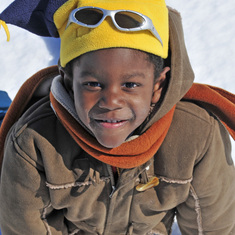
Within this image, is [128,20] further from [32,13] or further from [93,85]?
[32,13]

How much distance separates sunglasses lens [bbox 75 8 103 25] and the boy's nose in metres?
0.18

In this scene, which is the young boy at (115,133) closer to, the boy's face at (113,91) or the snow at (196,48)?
the boy's face at (113,91)

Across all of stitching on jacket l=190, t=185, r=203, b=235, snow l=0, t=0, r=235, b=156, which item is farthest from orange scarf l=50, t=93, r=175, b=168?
snow l=0, t=0, r=235, b=156

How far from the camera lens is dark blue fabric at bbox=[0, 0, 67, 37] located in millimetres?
996

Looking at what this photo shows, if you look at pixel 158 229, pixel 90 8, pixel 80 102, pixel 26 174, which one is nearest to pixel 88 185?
pixel 26 174

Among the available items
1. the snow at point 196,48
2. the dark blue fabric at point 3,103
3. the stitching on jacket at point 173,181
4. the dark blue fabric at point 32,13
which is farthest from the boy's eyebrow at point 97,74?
the snow at point 196,48

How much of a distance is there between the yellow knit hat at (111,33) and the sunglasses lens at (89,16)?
0.02 metres

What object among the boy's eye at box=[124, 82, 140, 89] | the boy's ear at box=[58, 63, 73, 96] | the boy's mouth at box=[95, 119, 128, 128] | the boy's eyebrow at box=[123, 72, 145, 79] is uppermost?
the boy's eyebrow at box=[123, 72, 145, 79]

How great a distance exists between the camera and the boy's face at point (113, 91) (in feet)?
2.79

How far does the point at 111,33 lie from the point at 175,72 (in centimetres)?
21

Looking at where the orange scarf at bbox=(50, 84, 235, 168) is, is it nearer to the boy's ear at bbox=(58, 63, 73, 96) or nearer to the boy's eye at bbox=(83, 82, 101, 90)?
the boy's ear at bbox=(58, 63, 73, 96)

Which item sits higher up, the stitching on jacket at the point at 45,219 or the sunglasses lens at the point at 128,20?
the sunglasses lens at the point at 128,20

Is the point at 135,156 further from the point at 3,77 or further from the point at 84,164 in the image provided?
the point at 3,77

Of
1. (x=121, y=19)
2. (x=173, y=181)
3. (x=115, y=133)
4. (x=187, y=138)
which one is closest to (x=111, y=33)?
(x=121, y=19)
